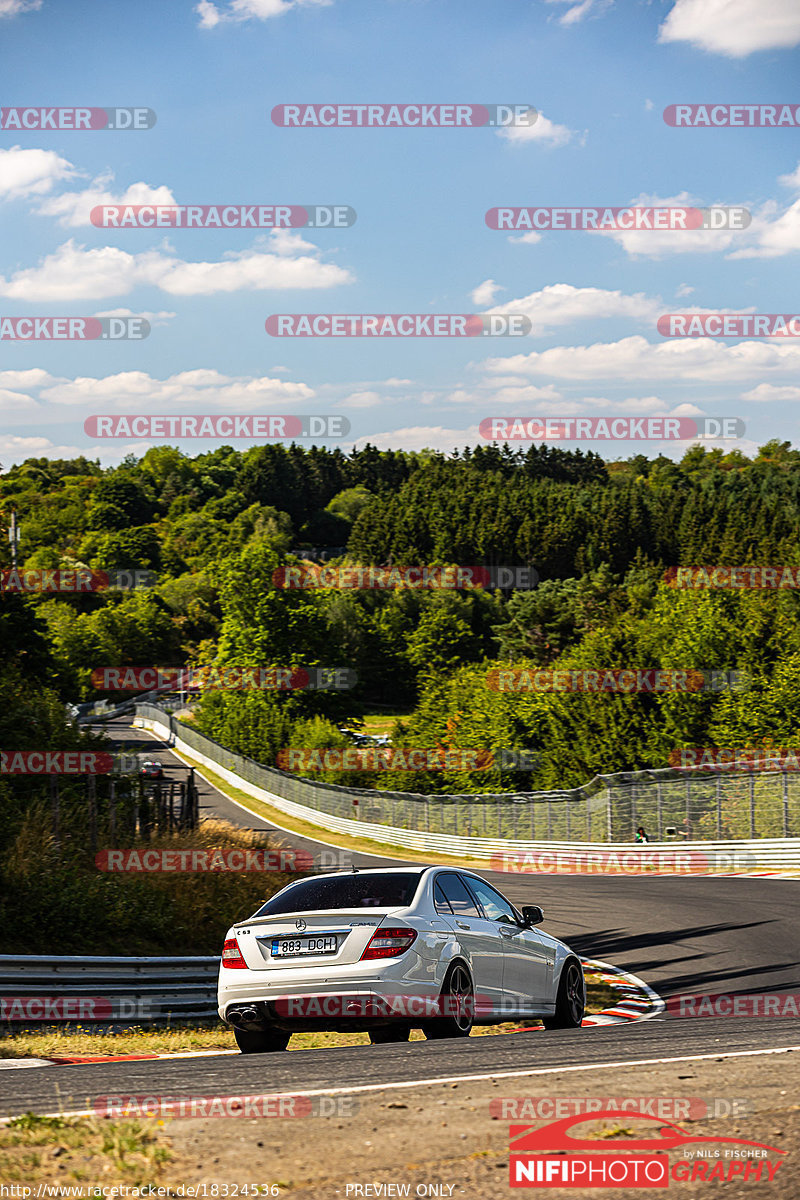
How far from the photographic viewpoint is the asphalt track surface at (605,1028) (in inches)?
223

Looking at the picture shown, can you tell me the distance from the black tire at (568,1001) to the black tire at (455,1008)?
1.41 m

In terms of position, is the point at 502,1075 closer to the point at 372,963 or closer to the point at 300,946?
the point at 372,963

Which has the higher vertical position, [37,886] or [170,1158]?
[170,1158]

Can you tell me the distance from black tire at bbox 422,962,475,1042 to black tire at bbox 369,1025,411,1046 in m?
0.15

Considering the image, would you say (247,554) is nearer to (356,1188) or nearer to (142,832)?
(142,832)

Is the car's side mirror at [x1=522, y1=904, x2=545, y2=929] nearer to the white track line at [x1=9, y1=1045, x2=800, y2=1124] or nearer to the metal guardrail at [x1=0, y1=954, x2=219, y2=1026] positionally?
the white track line at [x1=9, y1=1045, x2=800, y2=1124]

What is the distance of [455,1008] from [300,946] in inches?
46.0

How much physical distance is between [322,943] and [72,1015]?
14.6 ft

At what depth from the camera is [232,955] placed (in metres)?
8.09

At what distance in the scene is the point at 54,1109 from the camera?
4.93 m

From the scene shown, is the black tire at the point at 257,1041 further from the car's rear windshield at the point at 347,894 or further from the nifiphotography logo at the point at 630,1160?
the nifiphotography logo at the point at 630,1160

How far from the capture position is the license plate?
25.5 ft

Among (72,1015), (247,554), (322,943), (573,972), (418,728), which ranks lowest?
(418,728)

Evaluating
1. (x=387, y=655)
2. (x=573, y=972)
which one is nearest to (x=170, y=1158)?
(x=573, y=972)
